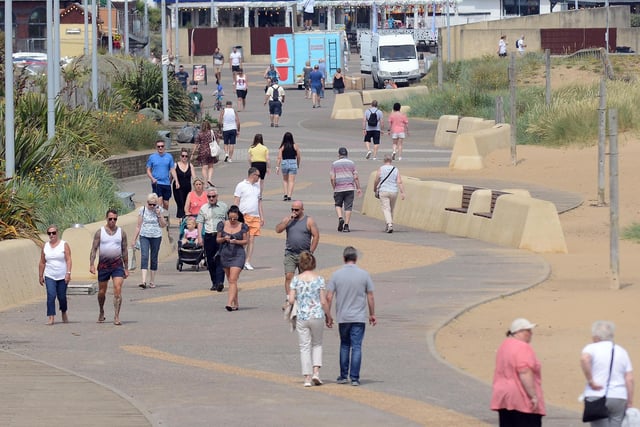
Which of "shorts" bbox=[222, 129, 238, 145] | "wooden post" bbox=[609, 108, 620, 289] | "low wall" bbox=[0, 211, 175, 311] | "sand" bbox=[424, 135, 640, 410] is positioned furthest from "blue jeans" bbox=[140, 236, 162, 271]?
"shorts" bbox=[222, 129, 238, 145]

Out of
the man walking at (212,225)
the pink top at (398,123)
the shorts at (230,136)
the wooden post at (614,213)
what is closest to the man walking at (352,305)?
the man walking at (212,225)

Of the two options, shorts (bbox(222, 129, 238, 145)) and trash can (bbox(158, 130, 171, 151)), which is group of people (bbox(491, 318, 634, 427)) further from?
shorts (bbox(222, 129, 238, 145))

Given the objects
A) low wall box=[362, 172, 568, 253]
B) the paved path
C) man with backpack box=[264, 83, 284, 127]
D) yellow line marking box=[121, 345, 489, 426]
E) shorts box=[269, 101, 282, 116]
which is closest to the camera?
yellow line marking box=[121, 345, 489, 426]

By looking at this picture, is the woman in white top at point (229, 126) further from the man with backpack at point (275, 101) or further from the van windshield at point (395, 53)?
the van windshield at point (395, 53)

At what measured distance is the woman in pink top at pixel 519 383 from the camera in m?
10.8

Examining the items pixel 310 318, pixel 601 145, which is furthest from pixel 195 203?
pixel 601 145

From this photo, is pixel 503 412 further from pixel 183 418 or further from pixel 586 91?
pixel 586 91

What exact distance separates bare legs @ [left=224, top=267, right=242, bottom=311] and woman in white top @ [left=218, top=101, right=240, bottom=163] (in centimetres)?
1893

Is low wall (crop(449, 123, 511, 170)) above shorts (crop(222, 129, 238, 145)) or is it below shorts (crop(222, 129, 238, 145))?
below

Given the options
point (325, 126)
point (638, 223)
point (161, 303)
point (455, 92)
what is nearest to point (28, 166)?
point (161, 303)

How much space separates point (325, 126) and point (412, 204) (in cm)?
2103

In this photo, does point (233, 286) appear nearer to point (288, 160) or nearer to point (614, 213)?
point (614, 213)

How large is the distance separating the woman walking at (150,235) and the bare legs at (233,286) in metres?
2.33

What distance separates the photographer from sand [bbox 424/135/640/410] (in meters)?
15.5
